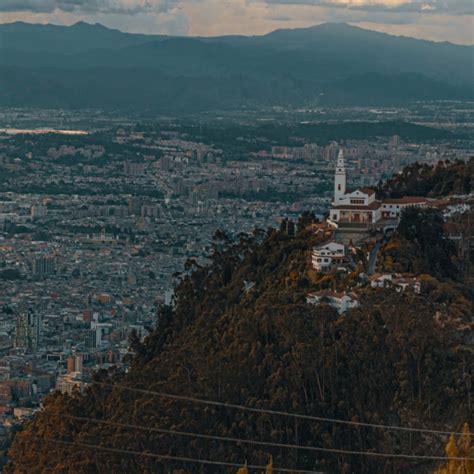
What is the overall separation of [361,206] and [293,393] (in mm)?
7051

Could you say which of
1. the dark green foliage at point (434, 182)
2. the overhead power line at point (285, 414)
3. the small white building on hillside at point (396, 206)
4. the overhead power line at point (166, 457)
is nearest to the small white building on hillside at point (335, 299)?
the overhead power line at point (285, 414)

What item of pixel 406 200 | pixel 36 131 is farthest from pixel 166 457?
pixel 36 131

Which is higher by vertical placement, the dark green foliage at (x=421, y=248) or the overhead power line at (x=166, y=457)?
the dark green foliage at (x=421, y=248)

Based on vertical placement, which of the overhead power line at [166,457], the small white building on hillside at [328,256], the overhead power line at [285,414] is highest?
the small white building on hillside at [328,256]

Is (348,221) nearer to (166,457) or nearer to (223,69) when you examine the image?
(166,457)

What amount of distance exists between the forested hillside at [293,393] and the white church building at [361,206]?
233cm

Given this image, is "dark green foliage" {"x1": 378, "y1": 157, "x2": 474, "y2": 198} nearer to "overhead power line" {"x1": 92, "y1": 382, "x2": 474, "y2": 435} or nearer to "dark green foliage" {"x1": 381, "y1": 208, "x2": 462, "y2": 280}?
"dark green foliage" {"x1": 381, "y1": 208, "x2": 462, "y2": 280}

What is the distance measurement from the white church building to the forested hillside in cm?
233

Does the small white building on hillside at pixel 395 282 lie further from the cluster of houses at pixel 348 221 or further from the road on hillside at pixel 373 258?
the road on hillside at pixel 373 258

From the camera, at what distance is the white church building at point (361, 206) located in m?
28.3

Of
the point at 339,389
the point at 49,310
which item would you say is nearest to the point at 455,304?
the point at 339,389

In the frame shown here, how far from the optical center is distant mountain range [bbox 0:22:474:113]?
413 feet

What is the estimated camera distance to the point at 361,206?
28391mm

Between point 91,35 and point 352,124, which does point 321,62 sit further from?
point 352,124
